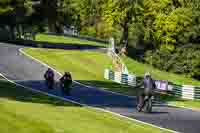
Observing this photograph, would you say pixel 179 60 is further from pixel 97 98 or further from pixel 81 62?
pixel 97 98

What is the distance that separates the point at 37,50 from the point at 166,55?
21797mm

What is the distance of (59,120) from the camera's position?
20.5 metres

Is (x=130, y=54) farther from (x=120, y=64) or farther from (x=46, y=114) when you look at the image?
(x=46, y=114)

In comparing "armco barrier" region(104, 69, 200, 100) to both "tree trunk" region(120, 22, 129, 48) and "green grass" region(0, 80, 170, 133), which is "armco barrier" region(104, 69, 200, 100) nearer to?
"green grass" region(0, 80, 170, 133)

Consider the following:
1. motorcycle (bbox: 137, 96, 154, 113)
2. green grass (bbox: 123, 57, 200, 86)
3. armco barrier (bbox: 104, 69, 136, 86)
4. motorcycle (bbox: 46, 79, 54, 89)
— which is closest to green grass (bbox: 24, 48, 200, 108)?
green grass (bbox: 123, 57, 200, 86)

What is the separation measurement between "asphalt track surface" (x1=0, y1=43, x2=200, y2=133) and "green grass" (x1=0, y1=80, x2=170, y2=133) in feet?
5.91

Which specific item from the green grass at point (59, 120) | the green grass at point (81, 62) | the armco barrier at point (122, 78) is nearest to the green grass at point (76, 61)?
the green grass at point (81, 62)

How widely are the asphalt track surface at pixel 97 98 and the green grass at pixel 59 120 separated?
180 centimetres

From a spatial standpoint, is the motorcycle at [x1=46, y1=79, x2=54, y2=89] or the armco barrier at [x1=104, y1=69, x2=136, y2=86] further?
the armco barrier at [x1=104, y1=69, x2=136, y2=86]

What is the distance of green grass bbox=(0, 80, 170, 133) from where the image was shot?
17.2m

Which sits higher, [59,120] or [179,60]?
[59,120]

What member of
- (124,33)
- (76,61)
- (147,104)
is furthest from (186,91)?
(124,33)

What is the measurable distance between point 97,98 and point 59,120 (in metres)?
14.2

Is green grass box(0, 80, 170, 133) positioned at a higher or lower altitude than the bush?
higher
